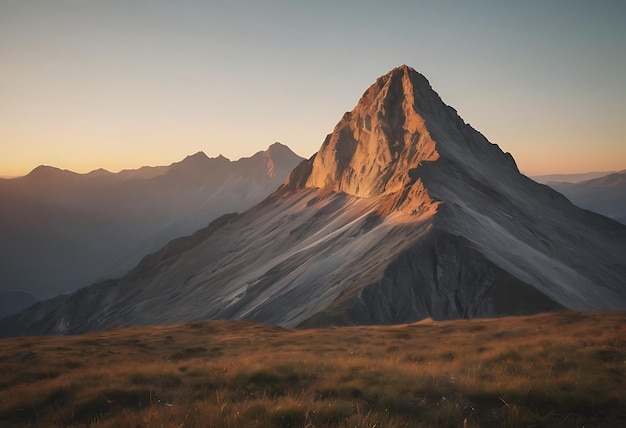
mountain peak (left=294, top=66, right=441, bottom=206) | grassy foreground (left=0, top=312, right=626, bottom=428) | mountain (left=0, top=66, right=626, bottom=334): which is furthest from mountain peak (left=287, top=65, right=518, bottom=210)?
grassy foreground (left=0, top=312, right=626, bottom=428)

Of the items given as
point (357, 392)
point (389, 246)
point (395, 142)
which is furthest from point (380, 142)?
point (357, 392)

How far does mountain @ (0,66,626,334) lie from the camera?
51.0 meters

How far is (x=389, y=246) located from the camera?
6016 centimetres

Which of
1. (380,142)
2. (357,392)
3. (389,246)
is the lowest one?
(389,246)

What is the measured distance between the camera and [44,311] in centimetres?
18250

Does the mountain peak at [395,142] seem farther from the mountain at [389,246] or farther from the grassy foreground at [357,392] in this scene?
the grassy foreground at [357,392]

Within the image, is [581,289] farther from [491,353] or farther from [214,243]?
[214,243]

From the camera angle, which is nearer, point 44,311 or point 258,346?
point 258,346

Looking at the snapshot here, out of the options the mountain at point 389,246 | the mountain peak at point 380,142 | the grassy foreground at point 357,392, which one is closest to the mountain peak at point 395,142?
the mountain peak at point 380,142

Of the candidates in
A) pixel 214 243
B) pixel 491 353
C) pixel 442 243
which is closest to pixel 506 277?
pixel 442 243

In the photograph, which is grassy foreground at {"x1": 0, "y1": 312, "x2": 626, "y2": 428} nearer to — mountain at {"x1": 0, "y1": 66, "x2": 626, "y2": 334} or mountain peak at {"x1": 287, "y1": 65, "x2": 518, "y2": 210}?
mountain at {"x1": 0, "y1": 66, "x2": 626, "y2": 334}

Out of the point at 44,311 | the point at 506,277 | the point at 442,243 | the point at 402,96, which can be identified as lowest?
the point at 44,311

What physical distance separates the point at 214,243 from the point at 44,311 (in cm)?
9933

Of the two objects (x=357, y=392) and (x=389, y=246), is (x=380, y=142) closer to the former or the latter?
(x=389, y=246)
